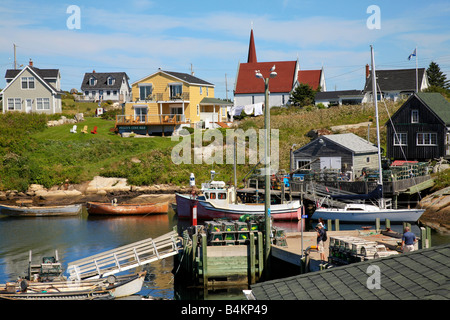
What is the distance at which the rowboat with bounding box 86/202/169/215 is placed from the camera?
158 ft

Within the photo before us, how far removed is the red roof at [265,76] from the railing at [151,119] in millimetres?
21156

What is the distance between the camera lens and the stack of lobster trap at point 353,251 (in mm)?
20141

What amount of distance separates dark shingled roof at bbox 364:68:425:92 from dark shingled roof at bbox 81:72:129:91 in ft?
152

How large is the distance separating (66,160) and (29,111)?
18301 mm

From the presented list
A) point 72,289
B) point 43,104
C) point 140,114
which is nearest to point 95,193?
point 140,114

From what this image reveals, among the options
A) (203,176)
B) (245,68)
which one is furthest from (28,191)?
(245,68)

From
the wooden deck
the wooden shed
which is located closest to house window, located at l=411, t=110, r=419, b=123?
the wooden shed

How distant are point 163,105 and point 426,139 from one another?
3434 cm

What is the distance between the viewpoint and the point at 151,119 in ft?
228

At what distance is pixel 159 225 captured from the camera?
43812 millimetres

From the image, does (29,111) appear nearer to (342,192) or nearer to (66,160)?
(66,160)

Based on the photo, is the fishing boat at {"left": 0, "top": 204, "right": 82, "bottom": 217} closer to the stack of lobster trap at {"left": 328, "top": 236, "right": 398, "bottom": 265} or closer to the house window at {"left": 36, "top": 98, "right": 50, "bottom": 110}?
the house window at {"left": 36, "top": 98, "right": 50, "bottom": 110}

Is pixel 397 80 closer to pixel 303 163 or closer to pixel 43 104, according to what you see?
pixel 303 163
